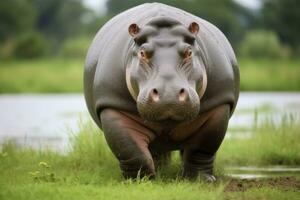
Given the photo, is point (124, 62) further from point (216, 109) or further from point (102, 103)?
point (216, 109)

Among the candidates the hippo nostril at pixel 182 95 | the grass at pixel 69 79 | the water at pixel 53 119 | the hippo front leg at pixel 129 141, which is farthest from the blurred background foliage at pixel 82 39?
the hippo nostril at pixel 182 95

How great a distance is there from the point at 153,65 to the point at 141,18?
95cm

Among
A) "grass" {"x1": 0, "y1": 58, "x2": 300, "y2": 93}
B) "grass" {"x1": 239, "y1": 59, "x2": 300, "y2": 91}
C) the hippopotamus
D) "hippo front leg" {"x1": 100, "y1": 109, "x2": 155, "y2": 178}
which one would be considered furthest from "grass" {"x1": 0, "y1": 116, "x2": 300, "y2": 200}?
"grass" {"x1": 0, "y1": 58, "x2": 300, "y2": 93}

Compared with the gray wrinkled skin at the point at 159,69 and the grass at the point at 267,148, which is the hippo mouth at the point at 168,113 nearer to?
the gray wrinkled skin at the point at 159,69

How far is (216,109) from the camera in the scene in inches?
276

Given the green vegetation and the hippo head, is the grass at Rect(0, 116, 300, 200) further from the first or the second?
the green vegetation

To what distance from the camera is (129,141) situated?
673cm

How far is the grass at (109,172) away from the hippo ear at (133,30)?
1137 mm

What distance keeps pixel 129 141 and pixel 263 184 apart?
1105 mm

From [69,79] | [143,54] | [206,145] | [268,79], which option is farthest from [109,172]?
[268,79]

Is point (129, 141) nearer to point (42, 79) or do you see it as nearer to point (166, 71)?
point (166, 71)

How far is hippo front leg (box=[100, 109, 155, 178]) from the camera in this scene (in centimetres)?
674

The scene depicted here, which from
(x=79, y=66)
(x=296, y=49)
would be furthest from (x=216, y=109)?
(x=296, y=49)

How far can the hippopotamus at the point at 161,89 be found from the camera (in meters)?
6.12
